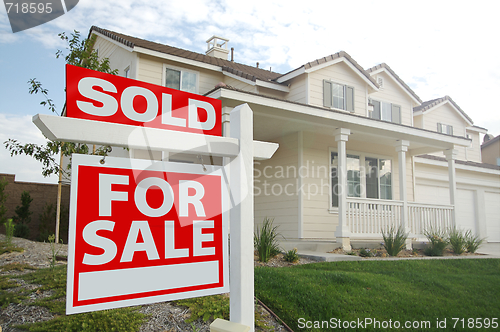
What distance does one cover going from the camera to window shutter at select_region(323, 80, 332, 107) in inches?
425

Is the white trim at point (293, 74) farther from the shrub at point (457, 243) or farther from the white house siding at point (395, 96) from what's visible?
the shrub at point (457, 243)

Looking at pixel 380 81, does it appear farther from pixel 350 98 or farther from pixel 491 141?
pixel 491 141

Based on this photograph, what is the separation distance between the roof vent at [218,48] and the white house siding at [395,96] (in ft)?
19.4

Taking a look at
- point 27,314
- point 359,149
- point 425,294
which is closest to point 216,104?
point 27,314

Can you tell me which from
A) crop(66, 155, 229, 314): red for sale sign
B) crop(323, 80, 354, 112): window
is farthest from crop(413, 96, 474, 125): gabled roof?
crop(66, 155, 229, 314): red for sale sign

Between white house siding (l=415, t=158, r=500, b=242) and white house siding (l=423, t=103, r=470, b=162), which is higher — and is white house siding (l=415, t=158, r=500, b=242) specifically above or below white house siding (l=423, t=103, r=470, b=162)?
below

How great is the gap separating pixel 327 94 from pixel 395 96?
4.00 m

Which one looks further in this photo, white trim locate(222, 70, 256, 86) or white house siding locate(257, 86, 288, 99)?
white house siding locate(257, 86, 288, 99)

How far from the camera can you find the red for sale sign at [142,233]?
1543 millimetres

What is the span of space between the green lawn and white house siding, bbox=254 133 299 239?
4.45 m

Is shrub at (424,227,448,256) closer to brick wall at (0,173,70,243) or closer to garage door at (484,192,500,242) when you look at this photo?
garage door at (484,192,500,242)

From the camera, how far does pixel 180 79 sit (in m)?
10.7

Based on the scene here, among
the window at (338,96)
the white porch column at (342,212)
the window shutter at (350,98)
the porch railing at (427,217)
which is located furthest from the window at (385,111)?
the white porch column at (342,212)

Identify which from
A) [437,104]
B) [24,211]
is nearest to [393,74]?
[437,104]
